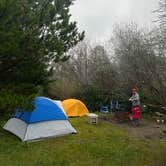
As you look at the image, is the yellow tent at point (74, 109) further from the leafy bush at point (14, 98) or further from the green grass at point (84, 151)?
the leafy bush at point (14, 98)

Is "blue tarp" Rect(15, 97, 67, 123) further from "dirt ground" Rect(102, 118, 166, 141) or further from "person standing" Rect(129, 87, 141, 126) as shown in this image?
"person standing" Rect(129, 87, 141, 126)

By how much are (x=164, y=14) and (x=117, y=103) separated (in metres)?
10.2

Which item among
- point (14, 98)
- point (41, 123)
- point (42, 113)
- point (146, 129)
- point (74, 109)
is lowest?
point (146, 129)

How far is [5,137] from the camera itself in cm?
895

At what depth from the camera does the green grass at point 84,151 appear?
6.53m

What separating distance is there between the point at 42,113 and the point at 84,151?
7.73ft

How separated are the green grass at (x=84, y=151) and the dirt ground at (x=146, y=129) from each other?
75 cm

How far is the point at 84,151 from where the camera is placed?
7.31 metres

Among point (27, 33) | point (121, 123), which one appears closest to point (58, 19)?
point (27, 33)

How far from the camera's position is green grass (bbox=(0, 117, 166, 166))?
257 inches

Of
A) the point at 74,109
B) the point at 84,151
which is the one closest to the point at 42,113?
the point at 84,151

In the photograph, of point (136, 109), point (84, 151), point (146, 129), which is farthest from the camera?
point (136, 109)

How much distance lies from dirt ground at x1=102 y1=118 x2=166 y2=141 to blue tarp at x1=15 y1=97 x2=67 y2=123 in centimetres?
280

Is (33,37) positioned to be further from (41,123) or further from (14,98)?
(41,123)
